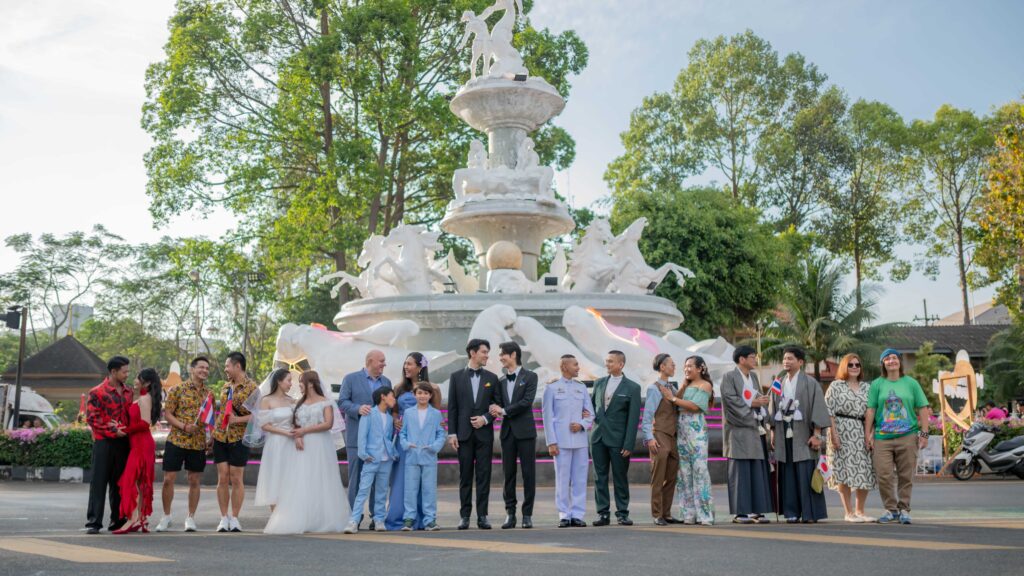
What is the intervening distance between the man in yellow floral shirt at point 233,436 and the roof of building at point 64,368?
3922cm

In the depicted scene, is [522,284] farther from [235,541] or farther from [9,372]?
[9,372]

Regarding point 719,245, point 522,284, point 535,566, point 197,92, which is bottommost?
point 535,566

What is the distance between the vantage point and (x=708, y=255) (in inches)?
1351

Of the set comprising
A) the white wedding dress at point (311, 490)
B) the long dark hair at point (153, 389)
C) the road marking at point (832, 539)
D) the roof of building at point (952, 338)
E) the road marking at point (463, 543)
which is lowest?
the road marking at point (463, 543)

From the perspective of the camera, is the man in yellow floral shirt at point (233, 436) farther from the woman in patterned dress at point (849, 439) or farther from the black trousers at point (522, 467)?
the woman in patterned dress at point (849, 439)

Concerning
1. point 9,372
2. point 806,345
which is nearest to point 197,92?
point 806,345

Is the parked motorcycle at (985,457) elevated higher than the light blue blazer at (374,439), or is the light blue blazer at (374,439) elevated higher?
the light blue blazer at (374,439)

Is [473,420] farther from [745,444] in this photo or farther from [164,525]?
[164,525]

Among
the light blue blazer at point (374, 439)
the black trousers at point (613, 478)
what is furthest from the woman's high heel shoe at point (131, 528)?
the black trousers at point (613, 478)

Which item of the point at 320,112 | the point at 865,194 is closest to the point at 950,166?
the point at 865,194

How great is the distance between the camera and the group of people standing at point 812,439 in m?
9.12

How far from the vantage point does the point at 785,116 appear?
44.6 metres

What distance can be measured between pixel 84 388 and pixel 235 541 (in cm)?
4193

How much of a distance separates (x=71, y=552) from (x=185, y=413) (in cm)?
232
